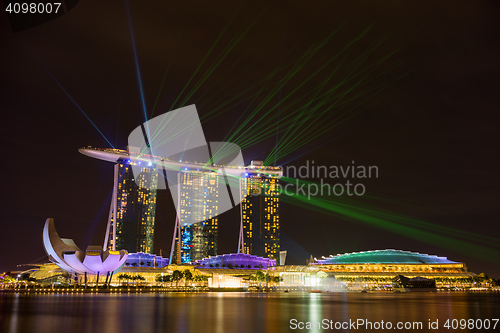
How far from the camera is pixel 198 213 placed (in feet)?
450

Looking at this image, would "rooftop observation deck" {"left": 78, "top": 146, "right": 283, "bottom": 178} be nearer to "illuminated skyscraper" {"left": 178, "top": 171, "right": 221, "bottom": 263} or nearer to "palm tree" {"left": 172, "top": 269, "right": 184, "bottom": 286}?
"illuminated skyscraper" {"left": 178, "top": 171, "right": 221, "bottom": 263}

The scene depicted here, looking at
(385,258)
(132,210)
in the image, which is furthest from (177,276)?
(385,258)

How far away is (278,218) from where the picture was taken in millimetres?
138500

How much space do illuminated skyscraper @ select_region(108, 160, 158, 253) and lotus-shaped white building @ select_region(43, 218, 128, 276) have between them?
4030 cm

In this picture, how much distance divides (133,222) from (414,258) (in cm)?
7799

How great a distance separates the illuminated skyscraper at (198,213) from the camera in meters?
134

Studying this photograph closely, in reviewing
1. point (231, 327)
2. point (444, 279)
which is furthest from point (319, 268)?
point (231, 327)

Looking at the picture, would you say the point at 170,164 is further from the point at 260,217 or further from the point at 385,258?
the point at 385,258

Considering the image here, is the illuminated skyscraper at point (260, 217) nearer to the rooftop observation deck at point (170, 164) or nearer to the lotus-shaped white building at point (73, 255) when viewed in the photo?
the rooftop observation deck at point (170, 164)

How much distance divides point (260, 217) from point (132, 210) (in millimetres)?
39163

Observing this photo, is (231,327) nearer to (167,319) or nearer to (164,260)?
(167,319)

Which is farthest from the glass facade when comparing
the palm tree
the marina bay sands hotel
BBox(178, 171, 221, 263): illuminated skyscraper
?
the palm tree

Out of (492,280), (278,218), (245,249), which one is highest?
(278,218)

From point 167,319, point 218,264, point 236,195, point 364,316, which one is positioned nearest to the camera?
point 167,319
